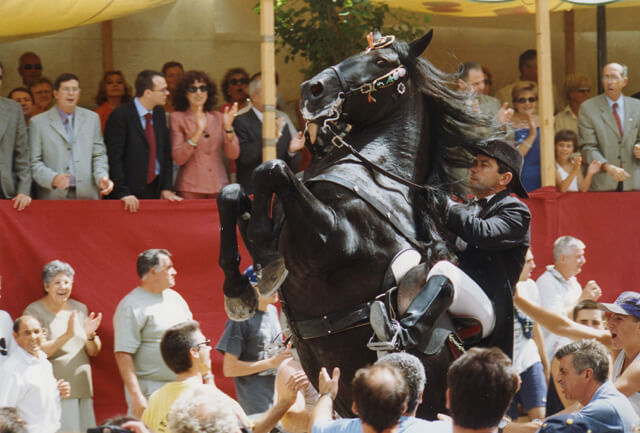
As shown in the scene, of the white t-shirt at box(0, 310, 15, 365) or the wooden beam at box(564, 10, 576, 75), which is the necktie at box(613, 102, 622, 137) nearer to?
the wooden beam at box(564, 10, 576, 75)

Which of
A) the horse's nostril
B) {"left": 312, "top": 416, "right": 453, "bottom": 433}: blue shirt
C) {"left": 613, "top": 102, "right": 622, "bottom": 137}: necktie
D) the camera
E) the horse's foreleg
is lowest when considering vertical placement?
{"left": 312, "top": 416, "right": 453, "bottom": 433}: blue shirt

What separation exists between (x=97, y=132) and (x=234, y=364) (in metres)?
2.46

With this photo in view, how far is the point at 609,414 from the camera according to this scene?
5.25 meters

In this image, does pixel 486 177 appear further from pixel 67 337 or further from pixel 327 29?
pixel 327 29

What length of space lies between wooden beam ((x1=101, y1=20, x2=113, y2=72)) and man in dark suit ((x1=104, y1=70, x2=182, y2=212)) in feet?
9.39

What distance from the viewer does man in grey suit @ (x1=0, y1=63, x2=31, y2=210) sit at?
29.8 ft

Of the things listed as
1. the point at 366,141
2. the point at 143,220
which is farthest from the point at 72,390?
the point at 366,141

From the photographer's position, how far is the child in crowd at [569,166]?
1031 cm

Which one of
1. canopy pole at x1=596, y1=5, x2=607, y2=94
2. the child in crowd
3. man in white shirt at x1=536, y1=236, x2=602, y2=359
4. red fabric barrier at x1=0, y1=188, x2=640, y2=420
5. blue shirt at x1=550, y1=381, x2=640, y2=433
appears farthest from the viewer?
canopy pole at x1=596, y1=5, x2=607, y2=94

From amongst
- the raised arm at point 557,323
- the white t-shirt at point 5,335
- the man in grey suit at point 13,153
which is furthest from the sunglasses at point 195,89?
the raised arm at point 557,323

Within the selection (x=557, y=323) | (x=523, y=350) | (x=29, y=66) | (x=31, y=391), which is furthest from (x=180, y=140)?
(x=557, y=323)

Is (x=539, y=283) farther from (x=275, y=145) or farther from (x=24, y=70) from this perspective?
(x=24, y=70)

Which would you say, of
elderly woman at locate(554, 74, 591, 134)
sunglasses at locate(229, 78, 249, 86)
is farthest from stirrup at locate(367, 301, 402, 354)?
elderly woman at locate(554, 74, 591, 134)

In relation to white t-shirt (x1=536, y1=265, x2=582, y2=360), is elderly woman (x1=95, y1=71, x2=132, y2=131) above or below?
above
